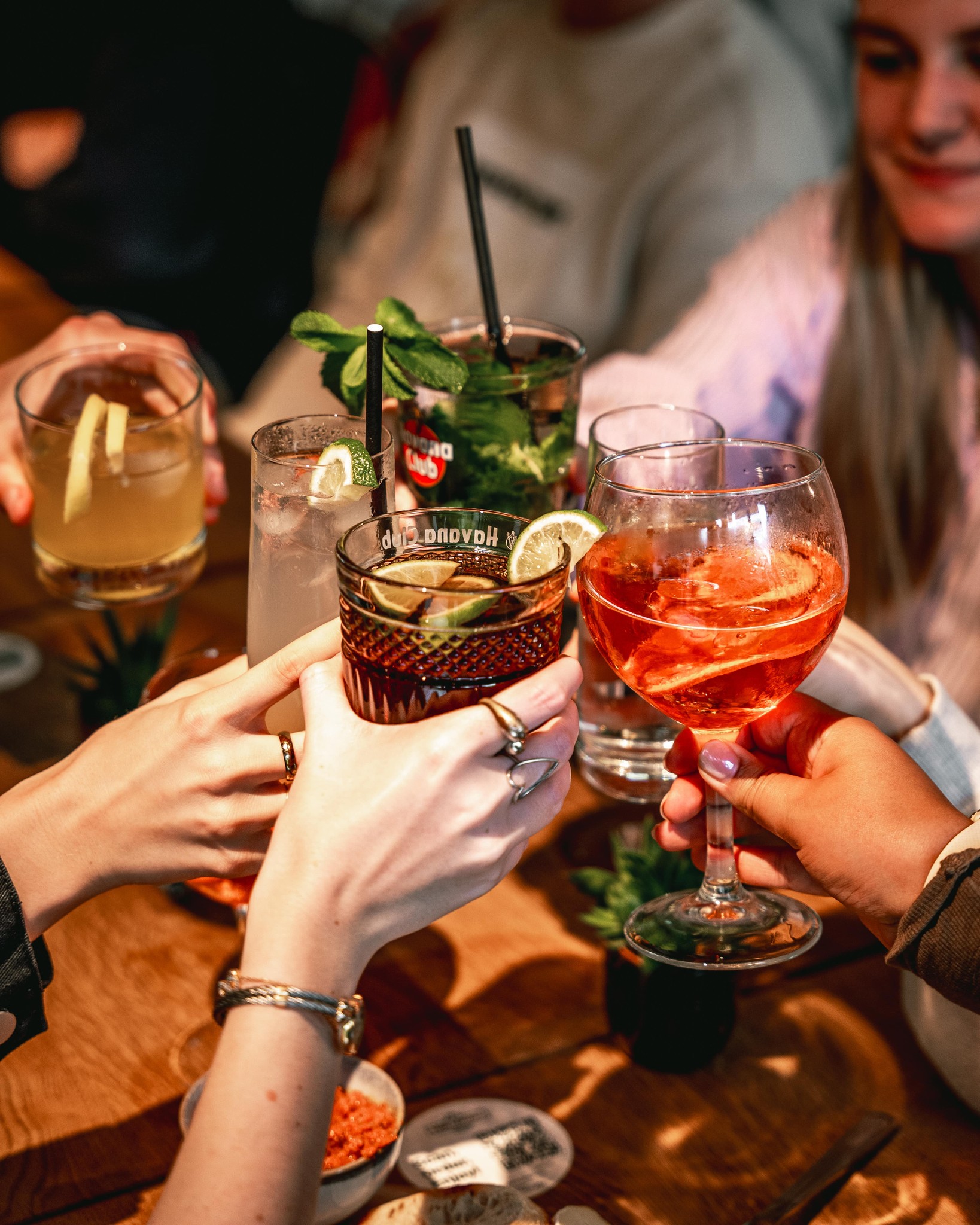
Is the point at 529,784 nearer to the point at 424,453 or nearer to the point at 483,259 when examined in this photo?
the point at 424,453

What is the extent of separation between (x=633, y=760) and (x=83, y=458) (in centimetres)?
75

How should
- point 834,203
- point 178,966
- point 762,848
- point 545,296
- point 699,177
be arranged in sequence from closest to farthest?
1. point 762,848
2. point 178,966
3. point 834,203
4. point 699,177
5. point 545,296

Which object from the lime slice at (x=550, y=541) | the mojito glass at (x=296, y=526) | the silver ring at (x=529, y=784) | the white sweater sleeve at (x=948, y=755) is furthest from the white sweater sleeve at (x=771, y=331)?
the silver ring at (x=529, y=784)

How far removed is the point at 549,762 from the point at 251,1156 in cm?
33

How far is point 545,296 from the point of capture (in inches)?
132

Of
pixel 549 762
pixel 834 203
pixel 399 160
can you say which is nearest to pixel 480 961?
pixel 549 762

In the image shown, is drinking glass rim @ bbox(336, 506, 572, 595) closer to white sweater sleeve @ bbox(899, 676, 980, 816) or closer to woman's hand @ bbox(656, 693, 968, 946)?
woman's hand @ bbox(656, 693, 968, 946)

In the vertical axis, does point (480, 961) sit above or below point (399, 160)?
below

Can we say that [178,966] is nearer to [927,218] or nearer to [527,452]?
[527,452]

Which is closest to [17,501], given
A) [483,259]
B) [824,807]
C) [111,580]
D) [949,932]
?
[111,580]

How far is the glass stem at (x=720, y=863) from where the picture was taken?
1063mm

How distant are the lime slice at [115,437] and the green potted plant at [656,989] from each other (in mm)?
745

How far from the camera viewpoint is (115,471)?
1429 mm

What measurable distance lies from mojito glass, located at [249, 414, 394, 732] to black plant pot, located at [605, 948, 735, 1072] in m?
0.41
